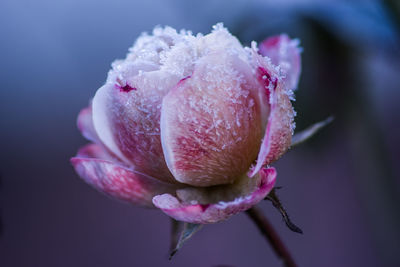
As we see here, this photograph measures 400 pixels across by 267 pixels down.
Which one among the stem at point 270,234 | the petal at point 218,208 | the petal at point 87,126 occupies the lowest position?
the stem at point 270,234

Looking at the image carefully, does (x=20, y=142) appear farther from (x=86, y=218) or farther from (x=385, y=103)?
(x=385, y=103)

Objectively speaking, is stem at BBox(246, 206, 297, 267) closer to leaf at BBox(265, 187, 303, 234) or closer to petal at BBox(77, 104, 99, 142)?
→ leaf at BBox(265, 187, 303, 234)

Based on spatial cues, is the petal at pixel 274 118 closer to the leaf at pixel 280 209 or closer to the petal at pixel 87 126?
the leaf at pixel 280 209

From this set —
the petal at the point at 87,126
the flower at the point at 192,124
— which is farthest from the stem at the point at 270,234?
the petal at the point at 87,126

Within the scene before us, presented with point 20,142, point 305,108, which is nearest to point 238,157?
point 305,108

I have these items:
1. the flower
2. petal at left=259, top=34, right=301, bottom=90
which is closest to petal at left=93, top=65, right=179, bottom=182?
the flower

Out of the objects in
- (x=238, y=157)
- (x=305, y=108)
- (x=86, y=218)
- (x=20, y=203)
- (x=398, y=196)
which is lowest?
(x=86, y=218)
